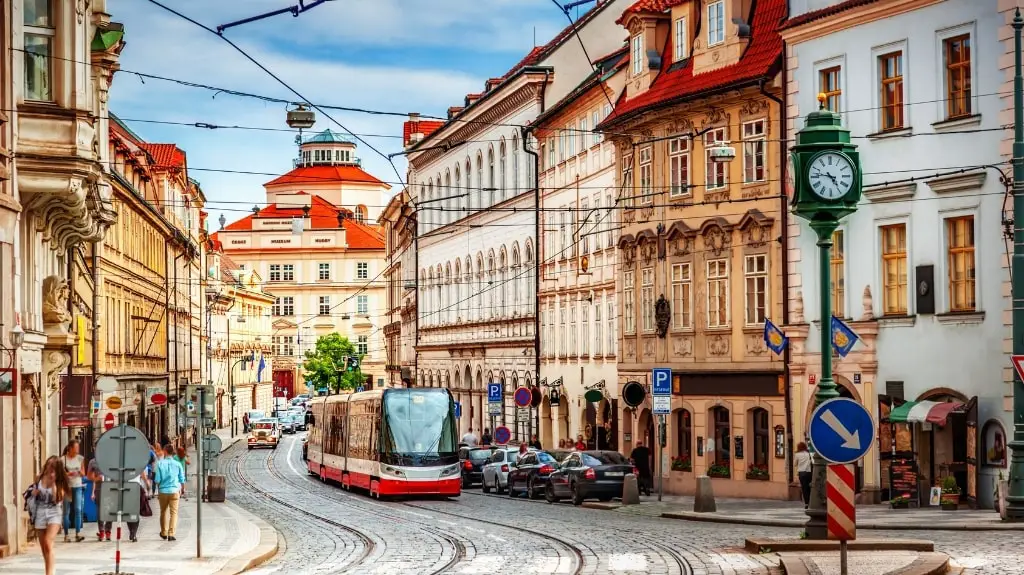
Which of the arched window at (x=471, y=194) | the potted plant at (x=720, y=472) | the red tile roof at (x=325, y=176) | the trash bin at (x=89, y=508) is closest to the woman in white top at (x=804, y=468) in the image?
the potted plant at (x=720, y=472)

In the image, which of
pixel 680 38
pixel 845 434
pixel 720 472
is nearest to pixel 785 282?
pixel 720 472

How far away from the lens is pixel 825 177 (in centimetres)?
2414

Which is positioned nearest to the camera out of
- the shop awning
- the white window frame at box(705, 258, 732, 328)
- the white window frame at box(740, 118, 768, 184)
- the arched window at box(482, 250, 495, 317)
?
the shop awning

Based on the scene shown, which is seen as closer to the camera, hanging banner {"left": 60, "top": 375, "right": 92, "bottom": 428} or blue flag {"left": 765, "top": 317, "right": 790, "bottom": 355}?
hanging banner {"left": 60, "top": 375, "right": 92, "bottom": 428}

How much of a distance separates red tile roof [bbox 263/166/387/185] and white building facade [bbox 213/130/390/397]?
3.45 m

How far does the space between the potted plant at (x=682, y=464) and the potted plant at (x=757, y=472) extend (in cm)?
322

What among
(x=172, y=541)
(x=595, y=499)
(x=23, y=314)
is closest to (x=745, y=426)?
(x=595, y=499)

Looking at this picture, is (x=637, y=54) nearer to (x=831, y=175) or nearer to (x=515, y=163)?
(x=515, y=163)

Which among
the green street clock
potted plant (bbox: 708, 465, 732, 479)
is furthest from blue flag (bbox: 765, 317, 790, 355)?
the green street clock

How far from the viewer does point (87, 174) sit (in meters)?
28.1

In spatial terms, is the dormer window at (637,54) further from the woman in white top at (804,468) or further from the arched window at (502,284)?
the arched window at (502,284)

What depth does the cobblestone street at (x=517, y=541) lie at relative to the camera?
2273 cm

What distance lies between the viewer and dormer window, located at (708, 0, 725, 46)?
44.7 metres

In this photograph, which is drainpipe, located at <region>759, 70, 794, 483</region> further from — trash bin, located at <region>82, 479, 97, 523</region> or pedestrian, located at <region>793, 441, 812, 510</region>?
trash bin, located at <region>82, 479, 97, 523</region>
